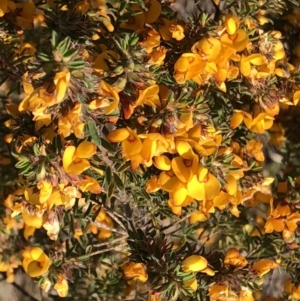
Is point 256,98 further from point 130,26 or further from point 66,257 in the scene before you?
point 66,257

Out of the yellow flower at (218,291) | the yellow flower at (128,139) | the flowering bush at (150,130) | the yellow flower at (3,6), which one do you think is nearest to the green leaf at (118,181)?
the flowering bush at (150,130)

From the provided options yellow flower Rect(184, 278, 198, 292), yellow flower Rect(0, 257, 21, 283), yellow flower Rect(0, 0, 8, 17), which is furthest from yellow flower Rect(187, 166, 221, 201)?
yellow flower Rect(0, 257, 21, 283)

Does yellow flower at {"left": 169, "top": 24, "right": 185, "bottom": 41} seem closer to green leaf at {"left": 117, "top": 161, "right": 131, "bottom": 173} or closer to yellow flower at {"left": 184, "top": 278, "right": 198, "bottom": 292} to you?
green leaf at {"left": 117, "top": 161, "right": 131, "bottom": 173}

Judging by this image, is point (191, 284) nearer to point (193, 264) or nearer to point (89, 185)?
point (193, 264)

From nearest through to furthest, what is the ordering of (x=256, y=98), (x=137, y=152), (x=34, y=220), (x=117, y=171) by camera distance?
(x=137, y=152), (x=117, y=171), (x=34, y=220), (x=256, y=98)

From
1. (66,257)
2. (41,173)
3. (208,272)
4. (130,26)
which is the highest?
(130,26)

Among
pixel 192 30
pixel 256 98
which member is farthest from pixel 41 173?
pixel 256 98

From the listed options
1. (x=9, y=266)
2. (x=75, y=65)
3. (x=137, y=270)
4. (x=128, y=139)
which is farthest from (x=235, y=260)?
(x=9, y=266)

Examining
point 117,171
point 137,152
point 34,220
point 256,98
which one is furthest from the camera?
point 256,98
